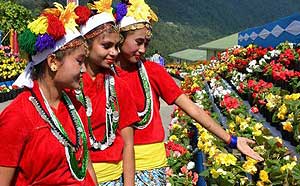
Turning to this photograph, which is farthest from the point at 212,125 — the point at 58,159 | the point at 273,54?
the point at 273,54

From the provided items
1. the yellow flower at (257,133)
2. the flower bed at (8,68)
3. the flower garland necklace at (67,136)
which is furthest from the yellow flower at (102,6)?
the flower bed at (8,68)

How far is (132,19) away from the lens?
2.98 metres

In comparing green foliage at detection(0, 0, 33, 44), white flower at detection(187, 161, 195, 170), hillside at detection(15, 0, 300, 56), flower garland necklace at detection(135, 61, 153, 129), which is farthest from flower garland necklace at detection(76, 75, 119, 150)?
hillside at detection(15, 0, 300, 56)

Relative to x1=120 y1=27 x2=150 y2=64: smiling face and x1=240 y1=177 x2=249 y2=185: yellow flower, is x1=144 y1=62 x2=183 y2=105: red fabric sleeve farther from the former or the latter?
x1=240 y1=177 x2=249 y2=185: yellow flower

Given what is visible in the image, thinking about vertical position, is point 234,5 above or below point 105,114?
below

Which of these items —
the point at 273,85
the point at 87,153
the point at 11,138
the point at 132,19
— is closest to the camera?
the point at 11,138

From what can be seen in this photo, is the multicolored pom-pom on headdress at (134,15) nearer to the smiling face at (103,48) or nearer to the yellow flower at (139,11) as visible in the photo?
the yellow flower at (139,11)

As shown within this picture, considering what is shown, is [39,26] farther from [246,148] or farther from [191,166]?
[191,166]

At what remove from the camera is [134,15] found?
9.82 ft

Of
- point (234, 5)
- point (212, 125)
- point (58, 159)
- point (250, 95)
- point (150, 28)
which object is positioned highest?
point (150, 28)

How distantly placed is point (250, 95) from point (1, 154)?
5.61m

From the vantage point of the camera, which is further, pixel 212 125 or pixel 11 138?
pixel 212 125

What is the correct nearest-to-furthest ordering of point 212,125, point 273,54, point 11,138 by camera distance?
point 11,138 → point 212,125 → point 273,54

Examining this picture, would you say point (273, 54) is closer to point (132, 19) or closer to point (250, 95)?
point (250, 95)
